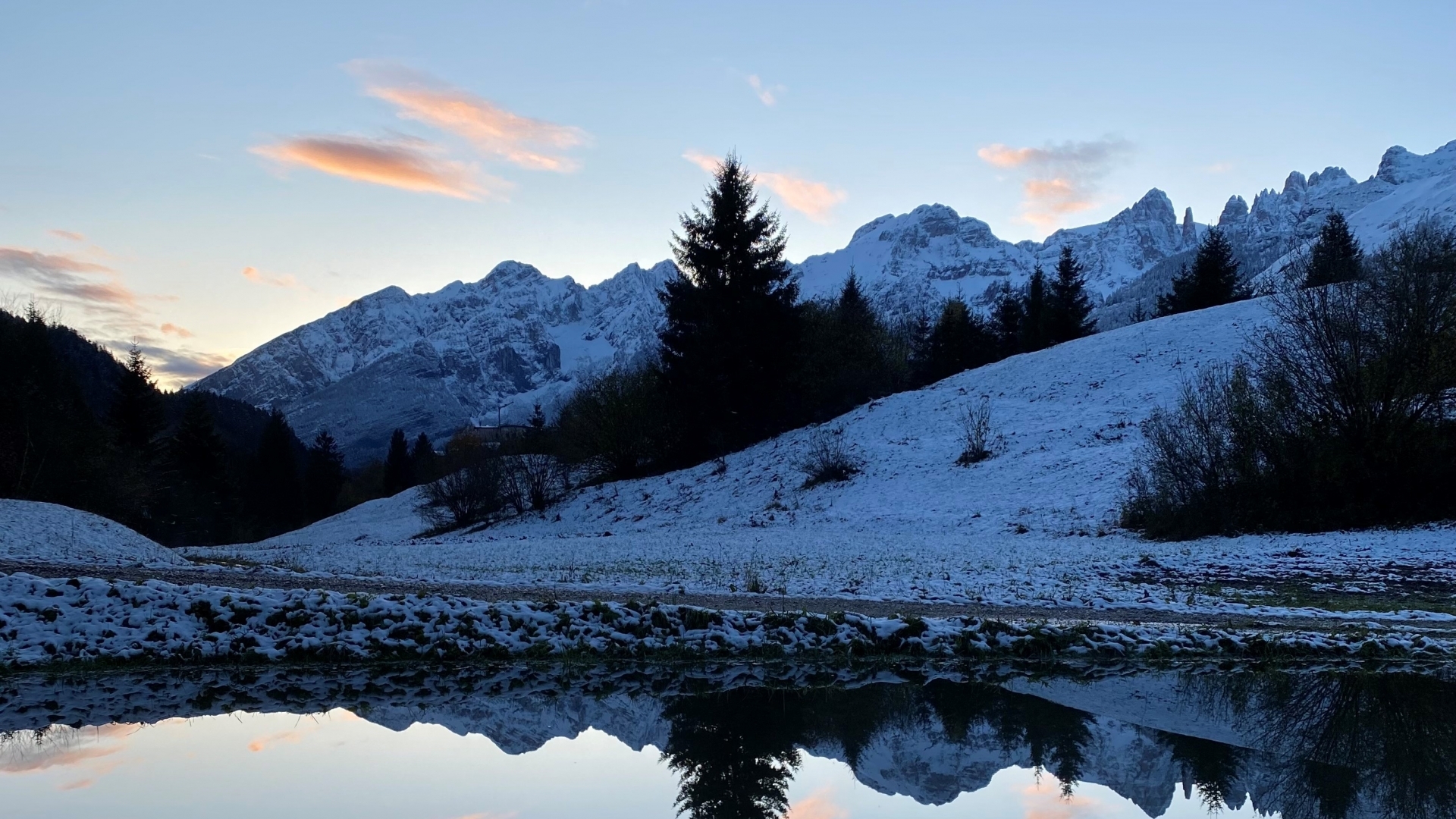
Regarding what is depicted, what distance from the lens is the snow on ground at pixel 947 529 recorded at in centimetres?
1789

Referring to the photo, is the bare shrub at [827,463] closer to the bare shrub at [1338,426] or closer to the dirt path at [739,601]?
the bare shrub at [1338,426]

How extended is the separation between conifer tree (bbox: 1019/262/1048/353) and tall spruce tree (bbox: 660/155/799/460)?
28267mm

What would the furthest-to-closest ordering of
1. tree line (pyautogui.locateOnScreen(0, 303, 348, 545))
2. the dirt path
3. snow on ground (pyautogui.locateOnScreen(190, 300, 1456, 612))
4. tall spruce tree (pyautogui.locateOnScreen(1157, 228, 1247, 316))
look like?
tall spruce tree (pyautogui.locateOnScreen(1157, 228, 1247, 316)) → tree line (pyautogui.locateOnScreen(0, 303, 348, 545)) → snow on ground (pyautogui.locateOnScreen(190, 300, 1456, 612)) → the dirt path

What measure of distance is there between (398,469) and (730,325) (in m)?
65.7

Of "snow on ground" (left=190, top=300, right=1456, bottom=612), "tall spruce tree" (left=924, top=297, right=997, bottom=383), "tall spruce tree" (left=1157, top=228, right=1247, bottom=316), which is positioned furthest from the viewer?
"tall spruce tree" (left=924, top=297, right=997, bottom=383)

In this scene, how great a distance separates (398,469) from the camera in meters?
97.9

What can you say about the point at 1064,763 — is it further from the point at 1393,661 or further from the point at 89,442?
the point at 89,442

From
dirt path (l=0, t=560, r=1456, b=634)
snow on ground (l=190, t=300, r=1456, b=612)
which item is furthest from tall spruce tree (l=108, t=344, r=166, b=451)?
dirt path (l=0, t=560, r=1456, b=634)

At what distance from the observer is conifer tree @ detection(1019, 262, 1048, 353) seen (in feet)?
217

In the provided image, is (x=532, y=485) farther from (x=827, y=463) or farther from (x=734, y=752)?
(x=734, y=752)

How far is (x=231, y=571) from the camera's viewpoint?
17.4m

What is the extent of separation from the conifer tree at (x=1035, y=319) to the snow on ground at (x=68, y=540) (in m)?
56.6

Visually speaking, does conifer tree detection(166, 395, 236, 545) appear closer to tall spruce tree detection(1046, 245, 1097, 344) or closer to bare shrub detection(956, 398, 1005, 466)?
bare shrub detection(956, 398, 1005, 466)

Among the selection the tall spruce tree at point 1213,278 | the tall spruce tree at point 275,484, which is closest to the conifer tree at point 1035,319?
the tall spruce tree at point 1213,278
